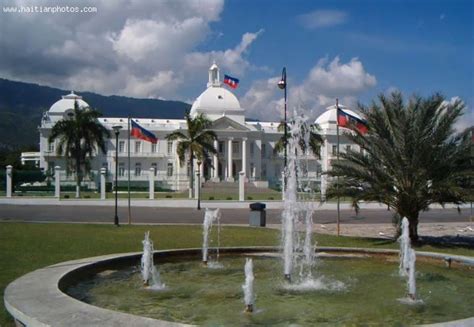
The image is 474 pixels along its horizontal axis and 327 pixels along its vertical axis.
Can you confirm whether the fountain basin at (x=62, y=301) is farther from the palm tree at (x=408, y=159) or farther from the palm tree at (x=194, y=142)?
the palm tree at (x=194, y=142)

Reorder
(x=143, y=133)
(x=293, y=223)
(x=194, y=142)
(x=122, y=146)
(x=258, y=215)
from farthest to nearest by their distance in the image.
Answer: (x=122, y=146)
(x=194, y=142)
(x=143, y=133)
(x=258, y=215)
(x=293, y=223)

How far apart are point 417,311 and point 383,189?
29.7 ft

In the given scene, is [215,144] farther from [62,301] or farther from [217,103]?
[62,301]

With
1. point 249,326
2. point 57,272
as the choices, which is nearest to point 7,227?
point 57,272

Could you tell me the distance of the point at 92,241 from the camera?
16.8 meters

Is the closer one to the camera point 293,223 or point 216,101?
point 293,223

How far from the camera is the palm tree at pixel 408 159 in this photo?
663 inches

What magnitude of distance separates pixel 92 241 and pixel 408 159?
9.55 metres

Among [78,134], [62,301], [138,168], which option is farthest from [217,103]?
[62,301]

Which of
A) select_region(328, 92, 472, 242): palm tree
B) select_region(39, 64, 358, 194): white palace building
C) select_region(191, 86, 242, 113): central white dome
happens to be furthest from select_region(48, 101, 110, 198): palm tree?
select_region(328, 92, 472, 242): palm tree

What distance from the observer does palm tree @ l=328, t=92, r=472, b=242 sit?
16.8 meters

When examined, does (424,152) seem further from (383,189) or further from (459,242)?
(459,242)

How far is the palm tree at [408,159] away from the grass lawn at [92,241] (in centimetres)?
152

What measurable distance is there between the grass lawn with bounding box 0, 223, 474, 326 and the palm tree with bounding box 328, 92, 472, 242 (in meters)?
1.52
